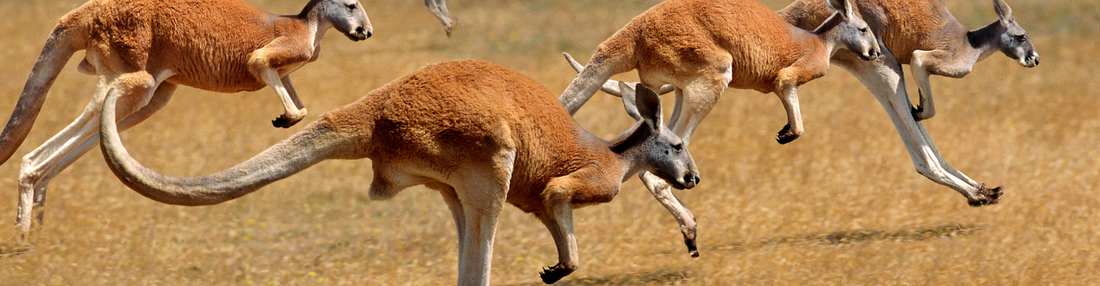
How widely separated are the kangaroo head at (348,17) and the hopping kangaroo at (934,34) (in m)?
2.93

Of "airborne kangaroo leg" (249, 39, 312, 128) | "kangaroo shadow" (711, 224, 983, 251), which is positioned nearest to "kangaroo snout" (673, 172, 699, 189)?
"airborne kangaroo leg" (249, 39, 312, 128)

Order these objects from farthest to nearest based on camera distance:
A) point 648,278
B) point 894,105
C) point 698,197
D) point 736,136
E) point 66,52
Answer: point 736,136
point 698,197
point 648,278
point 894,105
point 66,52

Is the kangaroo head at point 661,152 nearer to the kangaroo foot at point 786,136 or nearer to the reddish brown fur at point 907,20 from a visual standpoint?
the kangaroo foot at point 786,136

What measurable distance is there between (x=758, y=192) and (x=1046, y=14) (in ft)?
27.2

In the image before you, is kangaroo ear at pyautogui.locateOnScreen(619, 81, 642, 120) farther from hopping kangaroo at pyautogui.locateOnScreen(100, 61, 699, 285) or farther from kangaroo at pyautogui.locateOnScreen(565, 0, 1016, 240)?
kangaroo at pyautogui.locateOnScreen(565, 0, 1016, 240)

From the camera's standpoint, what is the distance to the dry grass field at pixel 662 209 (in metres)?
9.01

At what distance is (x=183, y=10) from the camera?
5.80 metres

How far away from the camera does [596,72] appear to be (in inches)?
244

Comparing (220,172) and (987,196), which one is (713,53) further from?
(220,172)

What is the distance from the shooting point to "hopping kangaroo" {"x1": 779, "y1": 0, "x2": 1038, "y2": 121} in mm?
6703

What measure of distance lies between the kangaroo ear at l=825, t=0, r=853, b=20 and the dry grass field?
2648 mm

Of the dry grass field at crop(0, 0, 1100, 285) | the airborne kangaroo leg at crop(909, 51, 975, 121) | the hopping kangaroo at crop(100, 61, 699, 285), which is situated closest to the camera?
the hopping kangaroo at crop(100, 61, 699, 285)

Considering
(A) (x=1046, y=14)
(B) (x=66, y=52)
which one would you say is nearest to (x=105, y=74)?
(B) (x=66, y=52)

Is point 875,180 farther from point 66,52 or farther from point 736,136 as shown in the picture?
point 66,52
